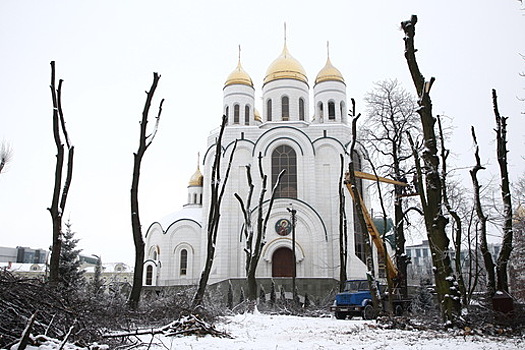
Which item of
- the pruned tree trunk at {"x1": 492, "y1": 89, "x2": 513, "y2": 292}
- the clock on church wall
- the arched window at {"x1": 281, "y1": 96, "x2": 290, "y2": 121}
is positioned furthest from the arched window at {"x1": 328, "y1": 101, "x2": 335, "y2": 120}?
the pruned tree trunk at {"x1": 492, "y1": 89, "x2": 513, "y2": 292}

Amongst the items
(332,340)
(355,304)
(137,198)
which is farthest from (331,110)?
(332,340)

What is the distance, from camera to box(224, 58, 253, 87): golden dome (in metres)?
33.9

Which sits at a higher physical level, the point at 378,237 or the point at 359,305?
the point at 378,237

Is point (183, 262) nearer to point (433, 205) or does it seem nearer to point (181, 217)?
point (181, 217)

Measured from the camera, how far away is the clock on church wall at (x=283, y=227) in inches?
1107

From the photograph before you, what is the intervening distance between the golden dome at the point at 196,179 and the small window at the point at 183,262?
737 cm

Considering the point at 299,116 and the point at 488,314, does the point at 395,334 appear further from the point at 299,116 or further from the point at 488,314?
the point at 299,116

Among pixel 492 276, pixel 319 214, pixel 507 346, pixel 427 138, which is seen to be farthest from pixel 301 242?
pixel 507 346

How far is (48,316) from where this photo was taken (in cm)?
535

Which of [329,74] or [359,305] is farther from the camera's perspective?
[329,74]

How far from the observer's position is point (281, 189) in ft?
98.2

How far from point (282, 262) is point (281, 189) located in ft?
15.0

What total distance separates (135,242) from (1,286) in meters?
6.94

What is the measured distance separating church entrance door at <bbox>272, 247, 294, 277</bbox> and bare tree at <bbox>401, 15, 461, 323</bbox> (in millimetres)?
17707
